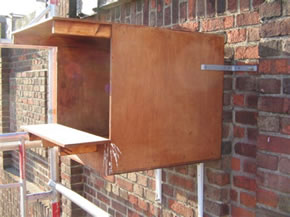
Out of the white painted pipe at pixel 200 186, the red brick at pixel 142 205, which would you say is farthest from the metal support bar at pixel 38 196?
the white painted pipe at pixel 200 186

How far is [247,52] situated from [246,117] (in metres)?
0.35

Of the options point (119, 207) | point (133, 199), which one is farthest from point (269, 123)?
point (119, 207)

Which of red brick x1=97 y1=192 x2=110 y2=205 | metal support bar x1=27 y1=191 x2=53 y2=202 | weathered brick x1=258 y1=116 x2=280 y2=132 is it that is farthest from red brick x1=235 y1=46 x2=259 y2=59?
metal support bar x1=27 y1=191 x2=53 y2=202

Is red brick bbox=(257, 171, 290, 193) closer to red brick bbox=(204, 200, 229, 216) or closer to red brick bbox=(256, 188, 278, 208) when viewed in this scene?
red brick bbox=(256, 188, 278, 208)

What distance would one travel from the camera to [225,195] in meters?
2.22

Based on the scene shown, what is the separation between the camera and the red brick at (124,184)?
312 cm

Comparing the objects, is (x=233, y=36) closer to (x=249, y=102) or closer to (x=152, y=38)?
(x=249, y=102)

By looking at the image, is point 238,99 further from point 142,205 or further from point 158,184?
point 142,205

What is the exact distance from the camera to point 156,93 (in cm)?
192

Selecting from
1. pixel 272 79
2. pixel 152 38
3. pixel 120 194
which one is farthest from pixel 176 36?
pixel 120 194

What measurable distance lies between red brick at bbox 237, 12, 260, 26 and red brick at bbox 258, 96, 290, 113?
0.45 metres

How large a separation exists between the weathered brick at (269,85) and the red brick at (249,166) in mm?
435

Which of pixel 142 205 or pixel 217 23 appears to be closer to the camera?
pixel 217 23

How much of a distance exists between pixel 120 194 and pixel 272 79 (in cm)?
189
